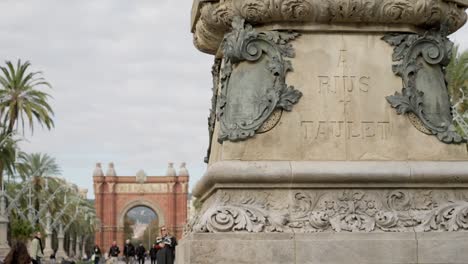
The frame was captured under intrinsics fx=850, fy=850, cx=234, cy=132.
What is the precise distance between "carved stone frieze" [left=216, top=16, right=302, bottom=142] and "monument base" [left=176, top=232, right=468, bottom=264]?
3.18 feet

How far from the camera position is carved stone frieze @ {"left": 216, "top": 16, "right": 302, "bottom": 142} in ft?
24.6

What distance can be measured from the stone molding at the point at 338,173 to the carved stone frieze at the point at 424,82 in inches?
15.2

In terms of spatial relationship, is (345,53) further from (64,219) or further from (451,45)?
(64,219)

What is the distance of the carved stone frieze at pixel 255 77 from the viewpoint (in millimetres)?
7488

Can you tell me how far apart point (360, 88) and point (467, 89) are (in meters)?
26.2

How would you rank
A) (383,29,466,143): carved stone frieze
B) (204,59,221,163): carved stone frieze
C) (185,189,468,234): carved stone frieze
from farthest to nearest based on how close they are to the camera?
(204,59,221,163): carved stone frieze
(383,29,466,143): carved stone frieze
(185,189,468,234): carved stone frieze

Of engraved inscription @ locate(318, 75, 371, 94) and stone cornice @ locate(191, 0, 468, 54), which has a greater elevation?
stone cornice @ locate(191, 0, 468, 54)

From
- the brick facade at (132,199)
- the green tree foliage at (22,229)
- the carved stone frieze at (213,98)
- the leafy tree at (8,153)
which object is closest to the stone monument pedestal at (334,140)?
the carved stone frieze at (213,98)

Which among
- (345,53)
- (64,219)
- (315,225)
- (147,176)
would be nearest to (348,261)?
(315,225)

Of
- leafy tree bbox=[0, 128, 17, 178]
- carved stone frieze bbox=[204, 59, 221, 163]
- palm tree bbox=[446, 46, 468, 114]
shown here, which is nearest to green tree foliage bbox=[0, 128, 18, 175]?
leafy tree bbox=[0, 128, 17, 178]

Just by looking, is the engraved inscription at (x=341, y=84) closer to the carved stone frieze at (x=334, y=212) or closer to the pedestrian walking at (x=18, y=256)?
the carved stone frieze at (x=334, y=212)

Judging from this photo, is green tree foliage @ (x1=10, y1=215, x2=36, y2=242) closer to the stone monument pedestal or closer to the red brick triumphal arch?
the stone monument pedestal

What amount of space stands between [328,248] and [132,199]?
9480 cm

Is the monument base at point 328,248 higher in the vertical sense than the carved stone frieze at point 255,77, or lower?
lower
